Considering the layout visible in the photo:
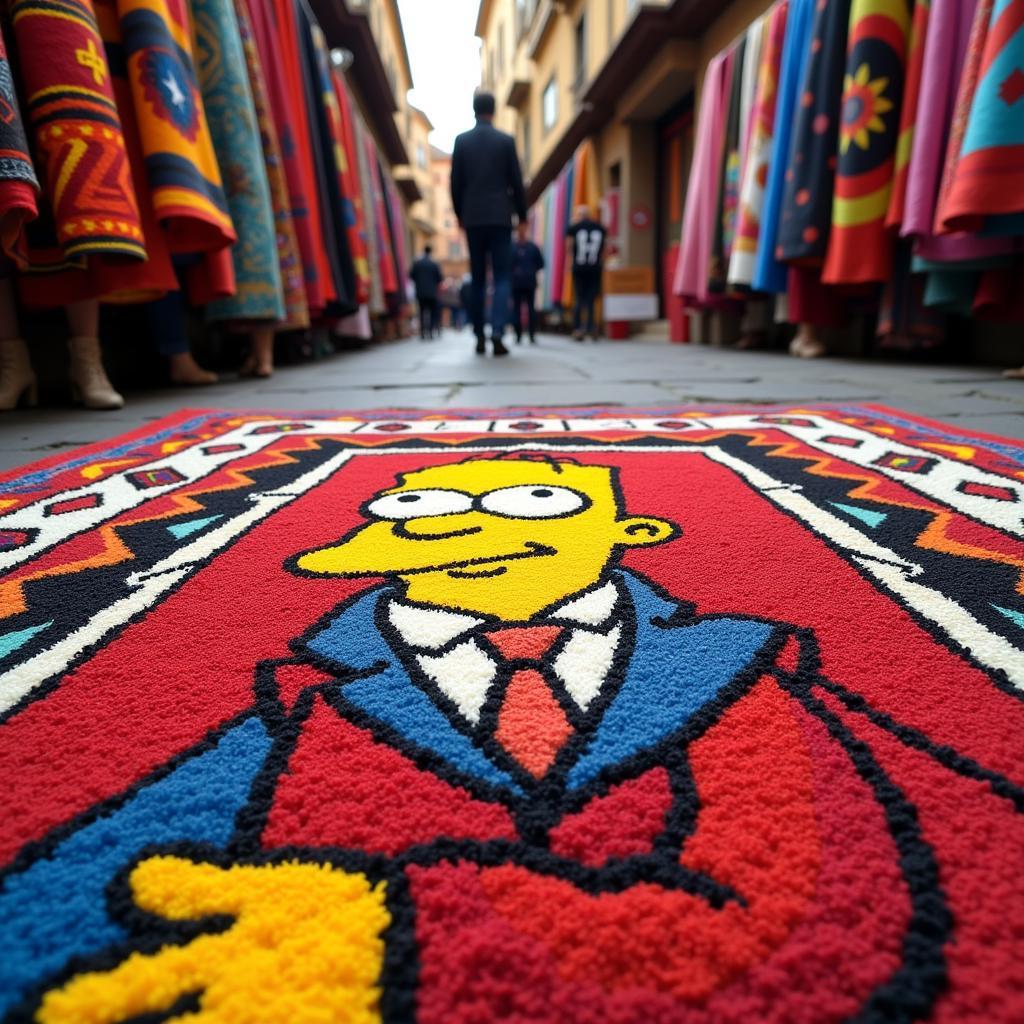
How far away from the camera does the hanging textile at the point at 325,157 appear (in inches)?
121

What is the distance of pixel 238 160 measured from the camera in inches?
81.5

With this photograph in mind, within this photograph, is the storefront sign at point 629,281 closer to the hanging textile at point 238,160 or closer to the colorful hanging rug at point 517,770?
the hanging textile at point 238,160

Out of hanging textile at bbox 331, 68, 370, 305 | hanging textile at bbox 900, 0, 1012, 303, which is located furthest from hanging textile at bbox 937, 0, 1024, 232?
hanging textile at bbox 331, 68, 370, 305

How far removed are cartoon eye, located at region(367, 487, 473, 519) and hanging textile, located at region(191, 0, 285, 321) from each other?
1.66 meters

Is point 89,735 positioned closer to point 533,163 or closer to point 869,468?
point 869,468

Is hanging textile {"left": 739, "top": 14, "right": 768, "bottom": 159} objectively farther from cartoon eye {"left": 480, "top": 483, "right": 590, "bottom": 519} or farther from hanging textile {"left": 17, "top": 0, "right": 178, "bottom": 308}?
cartoon eye {"left": 480, "top": 483, "right": 590, "bottom": 519}

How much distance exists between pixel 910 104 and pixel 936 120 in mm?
183

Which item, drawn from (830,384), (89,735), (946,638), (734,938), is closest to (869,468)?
(946,638)

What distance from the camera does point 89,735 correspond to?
355mm

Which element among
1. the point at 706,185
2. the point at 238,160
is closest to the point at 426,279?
the point at 706,185

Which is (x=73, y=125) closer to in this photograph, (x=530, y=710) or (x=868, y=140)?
(x=530, y=710)

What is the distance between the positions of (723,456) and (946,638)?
0.55 meters

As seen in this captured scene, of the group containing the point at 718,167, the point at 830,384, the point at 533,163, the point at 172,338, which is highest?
the point at 533,163

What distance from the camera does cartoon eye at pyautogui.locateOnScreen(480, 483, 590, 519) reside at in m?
0.72
